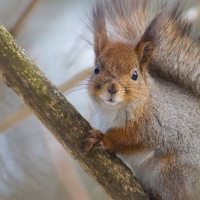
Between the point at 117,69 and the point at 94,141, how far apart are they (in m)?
0.31

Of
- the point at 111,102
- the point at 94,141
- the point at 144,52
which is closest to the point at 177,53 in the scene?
the point at 144,52

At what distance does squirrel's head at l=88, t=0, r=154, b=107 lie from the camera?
1983 mm

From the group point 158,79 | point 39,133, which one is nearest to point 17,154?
point 39,133

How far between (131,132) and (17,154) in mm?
1347

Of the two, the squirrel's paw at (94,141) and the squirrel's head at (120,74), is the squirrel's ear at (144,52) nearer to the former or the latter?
the squirrel's head at (120,74)

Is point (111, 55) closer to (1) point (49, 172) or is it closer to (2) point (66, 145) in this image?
(2) point (66, 145)

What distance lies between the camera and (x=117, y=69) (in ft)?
6.66

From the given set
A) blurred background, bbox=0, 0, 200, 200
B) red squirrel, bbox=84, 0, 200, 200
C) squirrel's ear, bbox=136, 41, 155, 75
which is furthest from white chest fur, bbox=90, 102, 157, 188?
blurred background, bbox=0, 0, 200, 200

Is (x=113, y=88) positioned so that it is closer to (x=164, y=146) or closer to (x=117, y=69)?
(x=117, y=69)

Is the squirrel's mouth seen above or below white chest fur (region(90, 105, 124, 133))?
above

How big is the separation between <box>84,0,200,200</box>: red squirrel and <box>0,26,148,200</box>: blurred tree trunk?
0.07 meters

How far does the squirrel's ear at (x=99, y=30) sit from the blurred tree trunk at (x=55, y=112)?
12.8 inches

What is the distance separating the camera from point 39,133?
3.30 metres

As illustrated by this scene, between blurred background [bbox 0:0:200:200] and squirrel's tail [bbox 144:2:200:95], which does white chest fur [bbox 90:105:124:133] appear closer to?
squirrel's tail [bbox 144:2:200:95]
